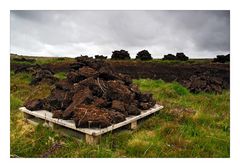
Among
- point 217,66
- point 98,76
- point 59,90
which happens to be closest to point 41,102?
point 59,90

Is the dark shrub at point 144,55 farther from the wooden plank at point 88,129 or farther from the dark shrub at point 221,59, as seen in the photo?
the wooden plank at point 88,129

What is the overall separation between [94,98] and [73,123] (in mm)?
631

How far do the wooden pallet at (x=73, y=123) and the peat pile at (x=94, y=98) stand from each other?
0.08m

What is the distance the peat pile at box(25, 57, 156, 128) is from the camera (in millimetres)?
5094

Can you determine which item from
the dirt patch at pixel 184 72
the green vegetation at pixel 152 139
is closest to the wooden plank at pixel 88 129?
the green vegetation at pixel 152 139

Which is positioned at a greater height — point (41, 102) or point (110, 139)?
point (41, 102)

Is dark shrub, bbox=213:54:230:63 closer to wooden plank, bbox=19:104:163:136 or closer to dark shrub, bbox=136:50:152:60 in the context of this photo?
dark shrub, bbox=136:50:152:60

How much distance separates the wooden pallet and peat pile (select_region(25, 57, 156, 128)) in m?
0.08

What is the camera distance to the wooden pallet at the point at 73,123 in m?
4.77

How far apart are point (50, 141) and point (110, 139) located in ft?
2.83

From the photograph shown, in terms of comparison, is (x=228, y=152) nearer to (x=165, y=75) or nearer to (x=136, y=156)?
(x=136, y=156)

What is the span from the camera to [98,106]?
215 inches

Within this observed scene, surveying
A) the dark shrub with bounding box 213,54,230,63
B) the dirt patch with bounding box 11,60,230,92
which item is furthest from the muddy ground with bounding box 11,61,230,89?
the dark shrub with bounding box 213,54,230,63
